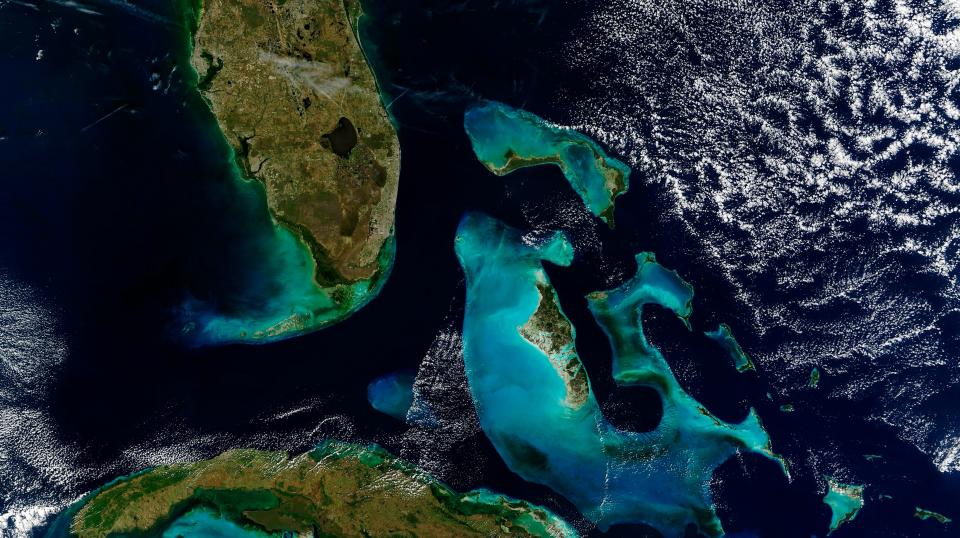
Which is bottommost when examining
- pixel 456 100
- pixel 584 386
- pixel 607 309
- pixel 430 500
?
pixel 430 500

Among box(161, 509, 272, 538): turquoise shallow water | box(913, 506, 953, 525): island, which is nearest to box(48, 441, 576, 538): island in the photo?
box(161, 509, 272, 538): turquoise shallow water

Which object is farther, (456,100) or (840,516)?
(840,516)

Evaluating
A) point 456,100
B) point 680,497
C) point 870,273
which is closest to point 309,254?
point 456,100

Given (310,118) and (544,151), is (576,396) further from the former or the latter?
(310,118)

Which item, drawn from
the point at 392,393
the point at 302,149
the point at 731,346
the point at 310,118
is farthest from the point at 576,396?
the point at 310,118

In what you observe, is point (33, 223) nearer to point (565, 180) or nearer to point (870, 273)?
point (565, 180)
